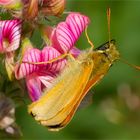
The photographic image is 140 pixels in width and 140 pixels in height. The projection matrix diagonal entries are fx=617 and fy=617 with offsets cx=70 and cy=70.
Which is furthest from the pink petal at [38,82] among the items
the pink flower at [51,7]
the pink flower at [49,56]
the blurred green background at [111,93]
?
the blurred green background at [111,93]

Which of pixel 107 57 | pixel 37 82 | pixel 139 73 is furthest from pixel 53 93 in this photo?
pixel 139 73

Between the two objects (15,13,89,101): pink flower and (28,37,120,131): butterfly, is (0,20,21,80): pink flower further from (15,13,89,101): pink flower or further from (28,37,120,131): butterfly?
(28,37,120,131): butterfly

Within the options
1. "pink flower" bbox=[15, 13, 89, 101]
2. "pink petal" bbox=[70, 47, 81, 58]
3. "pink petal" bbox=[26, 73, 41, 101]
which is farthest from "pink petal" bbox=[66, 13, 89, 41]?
"pink petal" bbox=[26, 73, 41, 101]

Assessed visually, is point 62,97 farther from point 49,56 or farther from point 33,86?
point 49,56

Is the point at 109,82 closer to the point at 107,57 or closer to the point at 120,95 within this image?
the point at 120,95

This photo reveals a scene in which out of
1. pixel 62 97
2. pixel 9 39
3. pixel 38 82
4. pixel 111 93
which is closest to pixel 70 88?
pixel 62 97

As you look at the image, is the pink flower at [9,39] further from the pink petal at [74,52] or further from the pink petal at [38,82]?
the pink petal at [74,52]
